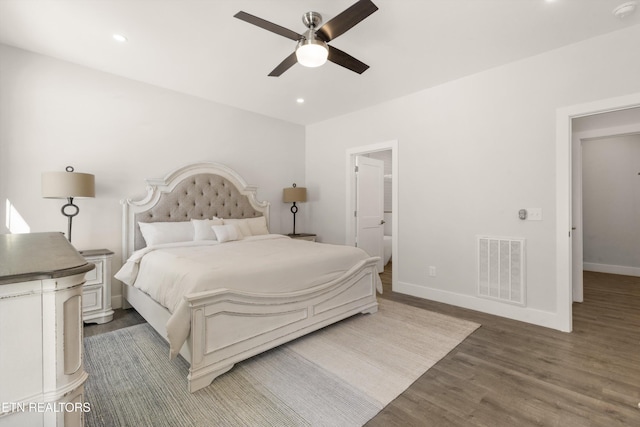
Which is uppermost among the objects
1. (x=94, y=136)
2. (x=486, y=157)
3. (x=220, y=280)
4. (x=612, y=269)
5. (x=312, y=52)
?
(x=312, y=52)

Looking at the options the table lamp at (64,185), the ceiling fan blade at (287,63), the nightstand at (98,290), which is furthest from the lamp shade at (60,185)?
the ceiling fan blade at (287,63)

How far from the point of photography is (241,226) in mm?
4117

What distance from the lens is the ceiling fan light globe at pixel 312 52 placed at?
2076mm

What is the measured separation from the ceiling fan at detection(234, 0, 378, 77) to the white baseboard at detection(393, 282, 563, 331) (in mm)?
2920

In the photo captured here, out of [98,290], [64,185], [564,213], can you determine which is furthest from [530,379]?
[64,185]

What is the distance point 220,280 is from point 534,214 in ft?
10.1

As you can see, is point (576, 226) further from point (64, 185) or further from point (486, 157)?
point (64, 185)

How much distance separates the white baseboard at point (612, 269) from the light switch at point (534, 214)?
152 inches

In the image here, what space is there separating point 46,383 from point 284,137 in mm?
Result: 4707

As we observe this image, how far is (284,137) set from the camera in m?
5.23

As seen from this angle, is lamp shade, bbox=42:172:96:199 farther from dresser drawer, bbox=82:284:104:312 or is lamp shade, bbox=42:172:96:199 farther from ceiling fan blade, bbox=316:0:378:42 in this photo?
ceiling fan blade, bbox=316:0:378:42

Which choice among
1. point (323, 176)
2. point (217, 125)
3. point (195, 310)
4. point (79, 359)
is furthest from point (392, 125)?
point (79, 359)

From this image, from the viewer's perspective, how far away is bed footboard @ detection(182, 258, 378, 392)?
194 cm

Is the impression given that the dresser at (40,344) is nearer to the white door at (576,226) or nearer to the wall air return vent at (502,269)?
the wall air return vent at (502,269)
